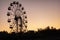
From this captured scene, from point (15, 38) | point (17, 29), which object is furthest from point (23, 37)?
point (17, 29)

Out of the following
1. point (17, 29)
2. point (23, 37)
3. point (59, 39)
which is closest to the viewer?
point (59, 39)

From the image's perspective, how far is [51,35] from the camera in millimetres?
31500

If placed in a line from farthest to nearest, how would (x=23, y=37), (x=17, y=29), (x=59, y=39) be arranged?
(x=17, y=29) < (x=23, y=37) < (x=59, y=39)

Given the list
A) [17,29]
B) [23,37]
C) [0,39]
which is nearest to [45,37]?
[23,37]

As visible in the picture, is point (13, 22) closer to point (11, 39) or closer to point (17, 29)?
point (17, 29)

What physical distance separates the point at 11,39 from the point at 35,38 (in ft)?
8.35

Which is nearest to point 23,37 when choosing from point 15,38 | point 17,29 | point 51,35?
point 15,38

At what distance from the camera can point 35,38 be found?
3192cm

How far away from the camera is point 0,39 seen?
1259 inches

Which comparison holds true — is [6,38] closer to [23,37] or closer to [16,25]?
[23,37]

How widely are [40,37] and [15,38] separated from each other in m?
2.70

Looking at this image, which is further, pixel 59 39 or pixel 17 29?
pixel 17 29

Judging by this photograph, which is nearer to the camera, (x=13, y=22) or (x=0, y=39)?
(x=0, y=39)

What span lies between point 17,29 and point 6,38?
11290 millimetres
